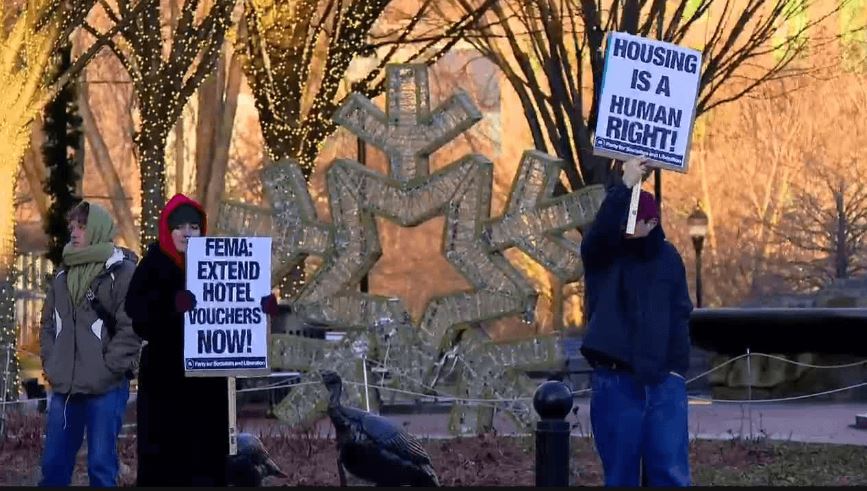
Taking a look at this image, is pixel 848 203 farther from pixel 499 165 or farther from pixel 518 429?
pixel 518 429

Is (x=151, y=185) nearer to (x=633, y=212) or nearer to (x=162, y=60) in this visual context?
(x=162, y=60)

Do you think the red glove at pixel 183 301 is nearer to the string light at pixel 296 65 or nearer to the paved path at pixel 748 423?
the paved path at pixel 748 423

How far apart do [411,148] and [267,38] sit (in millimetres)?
8937

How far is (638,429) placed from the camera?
25.6 ft

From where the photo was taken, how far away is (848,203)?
44031 mm

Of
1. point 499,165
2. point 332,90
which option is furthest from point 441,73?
point 332,90

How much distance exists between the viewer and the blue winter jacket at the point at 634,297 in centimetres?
773

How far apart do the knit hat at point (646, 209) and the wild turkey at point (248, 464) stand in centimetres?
286

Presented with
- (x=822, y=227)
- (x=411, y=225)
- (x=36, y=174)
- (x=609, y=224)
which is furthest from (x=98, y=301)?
(x=822, y=227)

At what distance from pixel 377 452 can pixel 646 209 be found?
102 inches

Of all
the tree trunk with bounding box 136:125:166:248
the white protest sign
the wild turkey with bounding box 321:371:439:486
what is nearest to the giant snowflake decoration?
the wild turkey with bounding box 321:371:439:486

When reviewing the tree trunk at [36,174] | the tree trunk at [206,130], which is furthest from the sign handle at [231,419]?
the tree trunk at [206,130]

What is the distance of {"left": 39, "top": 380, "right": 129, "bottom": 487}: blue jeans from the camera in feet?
29.2

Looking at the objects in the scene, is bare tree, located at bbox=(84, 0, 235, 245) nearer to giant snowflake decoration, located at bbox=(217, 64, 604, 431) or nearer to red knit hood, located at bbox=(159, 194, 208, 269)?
giant snowflake decoration, located at bbox=(217, 64, 604, 431)
